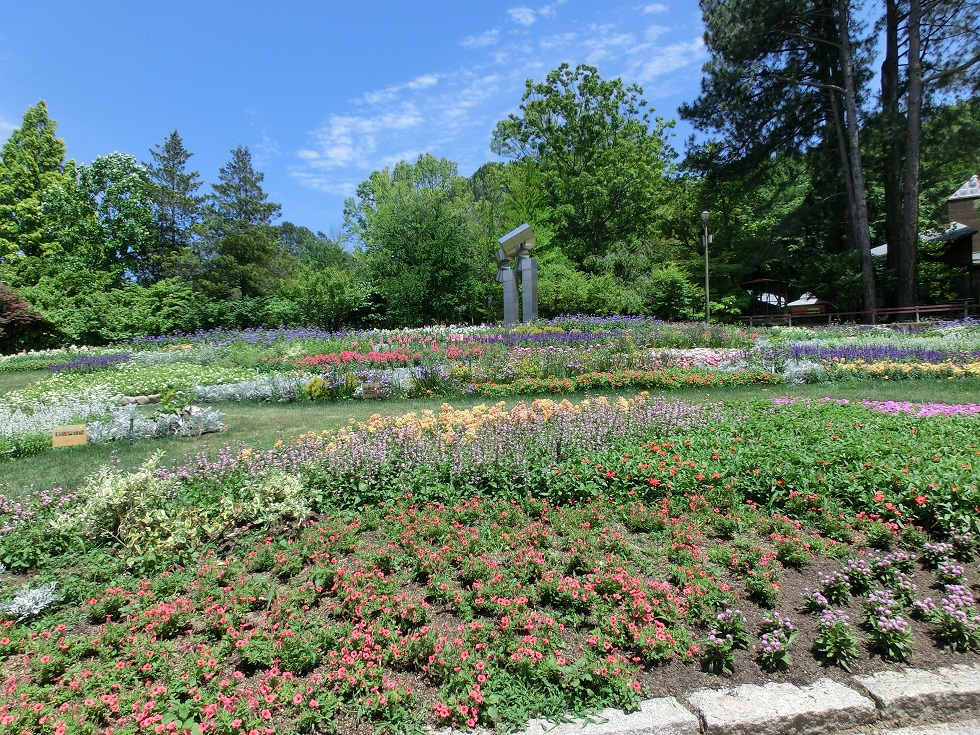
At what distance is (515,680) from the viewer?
2500mm

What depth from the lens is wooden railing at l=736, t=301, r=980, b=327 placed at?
18.9 meters

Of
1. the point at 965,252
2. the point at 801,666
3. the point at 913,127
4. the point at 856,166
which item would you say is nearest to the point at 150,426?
the point at 801,666

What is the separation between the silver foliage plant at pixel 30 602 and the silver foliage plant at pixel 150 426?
412 cm

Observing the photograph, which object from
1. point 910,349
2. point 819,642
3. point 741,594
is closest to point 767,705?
point 819,642

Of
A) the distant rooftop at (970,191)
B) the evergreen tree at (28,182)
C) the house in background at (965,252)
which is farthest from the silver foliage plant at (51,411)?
the distant rooftop at (970,191)

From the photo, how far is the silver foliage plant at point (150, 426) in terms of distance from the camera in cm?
694

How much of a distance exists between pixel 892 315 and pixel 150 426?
23604 mm

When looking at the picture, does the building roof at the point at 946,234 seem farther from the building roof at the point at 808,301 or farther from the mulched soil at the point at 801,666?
the mulched soil at the point at 801,666

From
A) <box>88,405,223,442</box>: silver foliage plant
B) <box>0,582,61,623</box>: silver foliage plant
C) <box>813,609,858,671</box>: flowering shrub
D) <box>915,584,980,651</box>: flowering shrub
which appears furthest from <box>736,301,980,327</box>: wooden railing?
<box>0,582,61,623</box>: silver foliage plant

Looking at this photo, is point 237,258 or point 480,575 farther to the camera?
point 237,258

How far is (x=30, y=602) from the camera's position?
308 cm

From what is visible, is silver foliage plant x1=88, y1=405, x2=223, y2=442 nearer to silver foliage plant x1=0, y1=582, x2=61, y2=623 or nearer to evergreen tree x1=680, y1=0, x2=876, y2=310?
silver foliage plant x1=0, y1=582, x2=61, y2=623

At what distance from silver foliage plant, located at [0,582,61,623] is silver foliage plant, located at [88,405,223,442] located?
4116 millimetres

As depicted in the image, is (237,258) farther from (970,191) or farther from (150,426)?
(970,191)
